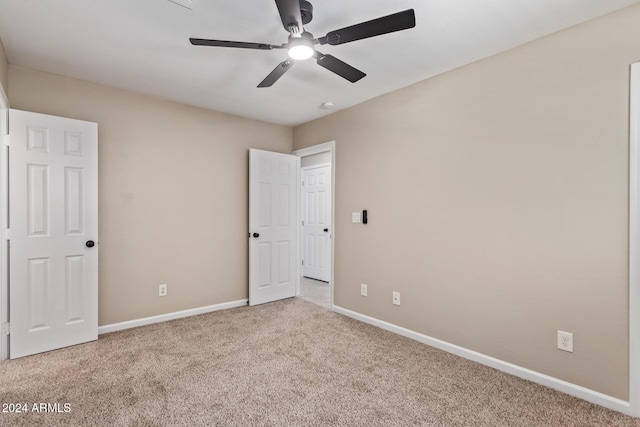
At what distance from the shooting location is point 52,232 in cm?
273

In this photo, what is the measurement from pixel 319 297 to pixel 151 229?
2325 mm

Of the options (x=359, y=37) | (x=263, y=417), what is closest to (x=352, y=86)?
(x=359, y=37)

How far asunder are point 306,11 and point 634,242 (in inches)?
92.1

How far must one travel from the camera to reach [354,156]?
3.62 metres

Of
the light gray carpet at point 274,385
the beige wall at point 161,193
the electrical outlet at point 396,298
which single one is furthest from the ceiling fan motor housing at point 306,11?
the electrical outlet at point 396,298

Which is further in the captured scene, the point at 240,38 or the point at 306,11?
the point at 240,38

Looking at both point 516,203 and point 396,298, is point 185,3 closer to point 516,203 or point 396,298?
point 516,203

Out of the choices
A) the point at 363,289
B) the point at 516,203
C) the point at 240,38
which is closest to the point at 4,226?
the point at 240,38

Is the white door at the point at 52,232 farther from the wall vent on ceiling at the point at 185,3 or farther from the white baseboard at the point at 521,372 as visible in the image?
the white baseboard at the point at 521,372

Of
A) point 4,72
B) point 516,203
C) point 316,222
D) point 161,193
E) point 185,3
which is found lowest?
point 316,222

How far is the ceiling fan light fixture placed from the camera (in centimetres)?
180

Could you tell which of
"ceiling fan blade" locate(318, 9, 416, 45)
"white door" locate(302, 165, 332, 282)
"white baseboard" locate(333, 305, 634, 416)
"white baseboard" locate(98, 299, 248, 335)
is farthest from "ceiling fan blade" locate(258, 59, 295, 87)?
"white door" locate(302, 165, 332, 282)

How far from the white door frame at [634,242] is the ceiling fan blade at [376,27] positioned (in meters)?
1.44

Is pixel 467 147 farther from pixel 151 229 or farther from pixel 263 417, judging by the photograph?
pixel 151 229
